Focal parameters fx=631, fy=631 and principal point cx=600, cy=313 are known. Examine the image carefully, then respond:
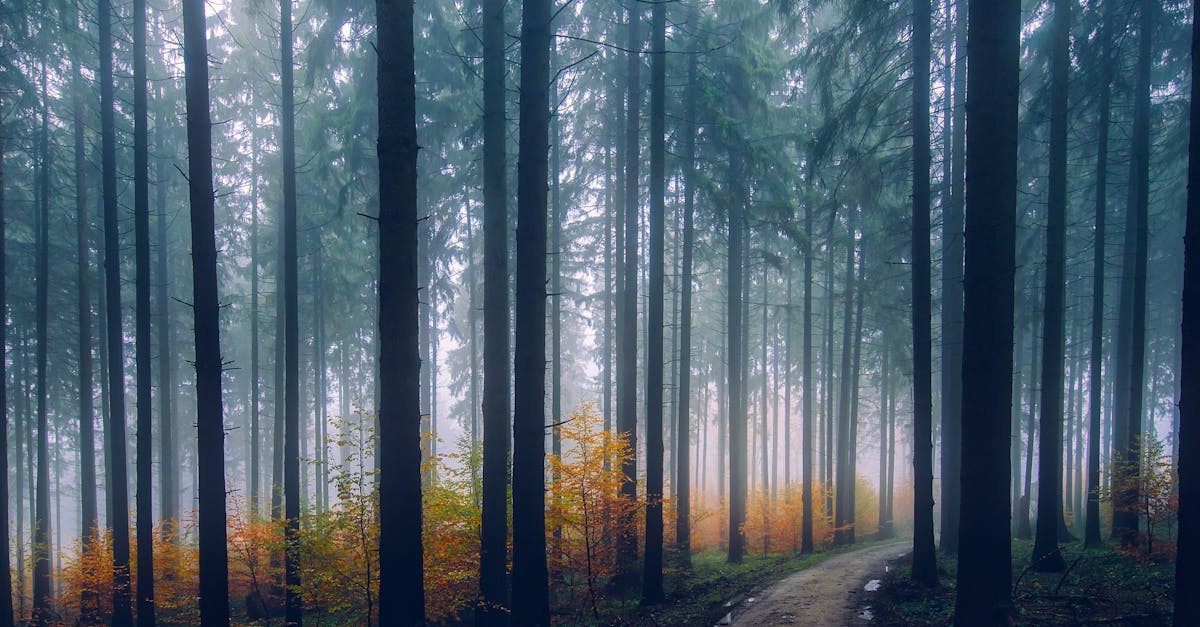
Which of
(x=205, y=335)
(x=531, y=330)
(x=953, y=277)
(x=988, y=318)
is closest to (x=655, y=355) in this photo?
(x=531, y=330)

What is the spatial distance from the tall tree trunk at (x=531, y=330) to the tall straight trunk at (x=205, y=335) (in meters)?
4.28

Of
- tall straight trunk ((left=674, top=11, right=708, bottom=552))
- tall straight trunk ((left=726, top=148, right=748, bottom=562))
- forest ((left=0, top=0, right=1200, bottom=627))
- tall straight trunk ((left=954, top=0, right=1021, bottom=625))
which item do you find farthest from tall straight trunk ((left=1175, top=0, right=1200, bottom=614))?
tall straight trunk ((left=726, top=148, right=748, bottom=562))

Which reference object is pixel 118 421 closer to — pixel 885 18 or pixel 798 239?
pixel 798 239

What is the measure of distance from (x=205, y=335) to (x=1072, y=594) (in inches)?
507

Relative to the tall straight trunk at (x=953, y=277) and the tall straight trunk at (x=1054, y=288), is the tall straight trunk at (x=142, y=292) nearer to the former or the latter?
the tall straight trunk at (x=1054, y=288)

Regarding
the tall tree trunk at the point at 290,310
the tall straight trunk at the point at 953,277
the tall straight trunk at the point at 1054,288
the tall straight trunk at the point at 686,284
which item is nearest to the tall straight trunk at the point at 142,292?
the tall tree trunk at the point at 290,310

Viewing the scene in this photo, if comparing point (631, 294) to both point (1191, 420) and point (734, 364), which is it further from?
point (1191, 420)

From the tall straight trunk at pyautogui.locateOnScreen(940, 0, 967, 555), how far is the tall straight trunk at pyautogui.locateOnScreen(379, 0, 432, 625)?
43.3ft

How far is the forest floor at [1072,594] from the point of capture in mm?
7727

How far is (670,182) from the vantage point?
18.0 meters

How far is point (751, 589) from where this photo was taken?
12352 millimetres

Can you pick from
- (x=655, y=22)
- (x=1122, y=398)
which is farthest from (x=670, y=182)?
(x=1122, y=398)

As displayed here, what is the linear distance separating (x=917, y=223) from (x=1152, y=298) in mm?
22813

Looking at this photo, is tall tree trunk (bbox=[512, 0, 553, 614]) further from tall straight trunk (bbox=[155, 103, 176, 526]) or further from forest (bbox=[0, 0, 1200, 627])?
tall straight trunk (bbox=[155, 103, 176, 526])
